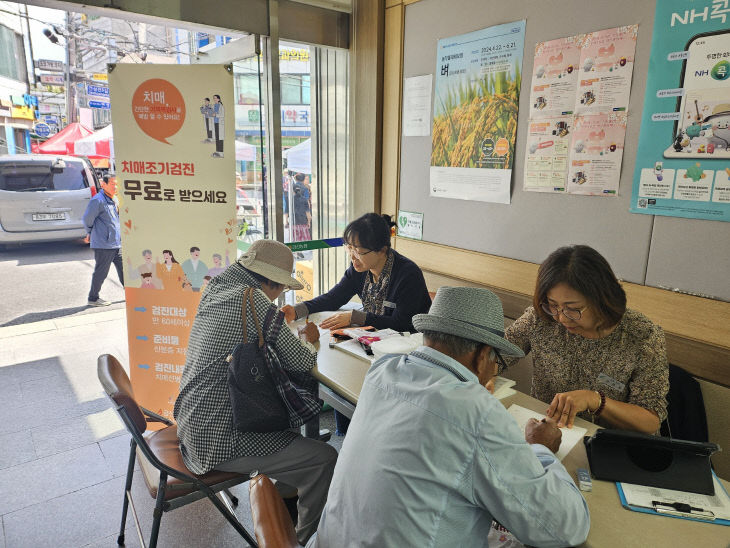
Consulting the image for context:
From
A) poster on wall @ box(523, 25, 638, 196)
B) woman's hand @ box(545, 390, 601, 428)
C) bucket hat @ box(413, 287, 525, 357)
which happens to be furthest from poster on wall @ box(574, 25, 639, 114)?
bucket hat @ box(413, 287, 525, 357)

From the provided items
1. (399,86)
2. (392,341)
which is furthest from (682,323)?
(399,86)

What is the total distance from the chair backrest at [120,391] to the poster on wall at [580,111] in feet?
6.73

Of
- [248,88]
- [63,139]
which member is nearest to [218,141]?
[248,88]

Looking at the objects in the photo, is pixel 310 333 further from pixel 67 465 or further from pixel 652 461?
pixel 67 465

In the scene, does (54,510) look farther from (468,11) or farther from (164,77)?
(468,11)

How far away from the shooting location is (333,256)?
377 cm

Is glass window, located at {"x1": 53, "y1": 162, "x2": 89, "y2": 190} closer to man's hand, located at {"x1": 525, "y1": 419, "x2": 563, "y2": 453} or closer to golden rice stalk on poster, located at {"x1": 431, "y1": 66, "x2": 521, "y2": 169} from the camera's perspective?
golden rice stalk on poster, located at {"x1": 431, "y1": 66, "x2": 521, "y2": 169}

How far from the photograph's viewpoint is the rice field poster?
256 centimetres

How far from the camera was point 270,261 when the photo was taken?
6.36ft

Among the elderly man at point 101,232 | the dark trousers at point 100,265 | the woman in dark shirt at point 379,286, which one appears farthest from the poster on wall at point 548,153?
the dark trousers at point 100,265

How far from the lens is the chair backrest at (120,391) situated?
1566mm

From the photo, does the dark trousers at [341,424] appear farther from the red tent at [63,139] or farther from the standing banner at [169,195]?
the red tent at [63,139]

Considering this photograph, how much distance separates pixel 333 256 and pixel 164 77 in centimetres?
169

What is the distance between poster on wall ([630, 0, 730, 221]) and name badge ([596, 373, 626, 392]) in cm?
80
